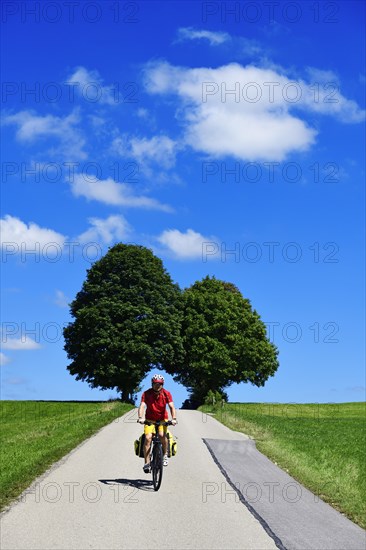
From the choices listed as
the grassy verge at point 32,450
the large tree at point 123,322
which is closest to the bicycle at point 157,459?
the grassy verge at point 32,450

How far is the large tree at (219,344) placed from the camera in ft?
203

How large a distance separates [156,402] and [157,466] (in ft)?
4.40

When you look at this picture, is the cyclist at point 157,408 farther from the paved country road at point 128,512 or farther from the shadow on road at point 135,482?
the paved country road at point 128,512

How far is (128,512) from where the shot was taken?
11383 mm

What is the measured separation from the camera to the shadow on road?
14070 mm

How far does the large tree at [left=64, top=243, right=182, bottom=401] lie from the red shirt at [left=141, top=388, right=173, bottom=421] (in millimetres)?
39796

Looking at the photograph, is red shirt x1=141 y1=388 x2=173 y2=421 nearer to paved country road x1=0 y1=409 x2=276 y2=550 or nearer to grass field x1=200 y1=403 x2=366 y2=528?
paved country road x1=0 y1=409 x2=276 y2=550

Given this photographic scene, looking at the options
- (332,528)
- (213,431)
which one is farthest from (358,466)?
(332,528)

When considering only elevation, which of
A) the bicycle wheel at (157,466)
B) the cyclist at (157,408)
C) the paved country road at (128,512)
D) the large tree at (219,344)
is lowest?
the paved country road at (128,512)

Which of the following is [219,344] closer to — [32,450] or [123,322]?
[123,322]

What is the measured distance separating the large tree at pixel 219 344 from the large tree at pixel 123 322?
255cm

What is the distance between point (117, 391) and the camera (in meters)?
57.8

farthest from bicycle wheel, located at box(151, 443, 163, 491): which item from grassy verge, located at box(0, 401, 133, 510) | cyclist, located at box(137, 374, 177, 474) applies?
grassy verge, located at box(0, 401, 133, 510)

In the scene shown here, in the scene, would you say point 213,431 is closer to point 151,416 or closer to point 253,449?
point 253,449
